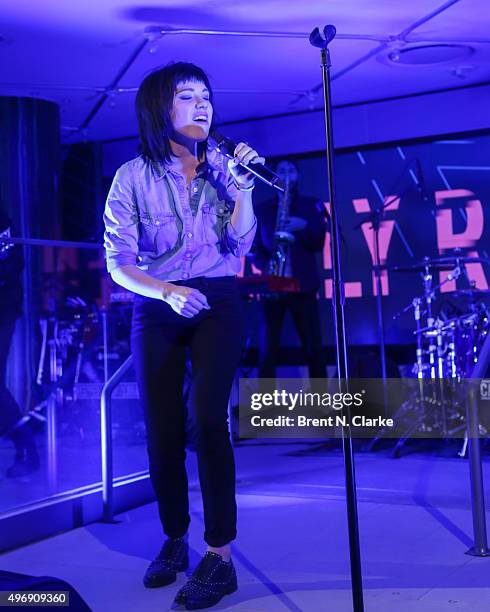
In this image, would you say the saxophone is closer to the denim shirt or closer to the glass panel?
the glass panel

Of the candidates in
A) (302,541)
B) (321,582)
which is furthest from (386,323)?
(321,582)

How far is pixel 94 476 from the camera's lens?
3.69 metres

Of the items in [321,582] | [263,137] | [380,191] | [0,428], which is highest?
[263,137]

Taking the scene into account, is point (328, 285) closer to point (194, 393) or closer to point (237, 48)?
point (237, 48)

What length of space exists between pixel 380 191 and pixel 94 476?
14.4ft

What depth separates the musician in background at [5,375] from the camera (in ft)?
11.0

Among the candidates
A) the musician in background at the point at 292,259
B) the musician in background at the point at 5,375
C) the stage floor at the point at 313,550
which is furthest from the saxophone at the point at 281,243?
the musician in background at the point at 5,375

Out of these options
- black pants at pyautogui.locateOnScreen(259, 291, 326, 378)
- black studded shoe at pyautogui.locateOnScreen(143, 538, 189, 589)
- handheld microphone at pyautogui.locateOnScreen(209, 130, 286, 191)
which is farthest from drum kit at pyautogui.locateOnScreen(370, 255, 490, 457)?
handheld microphone at pyautogui.locateOnScreen(209, 130, 286, 191)

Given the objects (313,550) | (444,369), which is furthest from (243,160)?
(444,369)

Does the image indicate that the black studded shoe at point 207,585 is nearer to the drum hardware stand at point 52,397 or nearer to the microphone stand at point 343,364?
the microphone stand at point 343,364

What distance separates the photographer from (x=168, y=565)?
102 inches

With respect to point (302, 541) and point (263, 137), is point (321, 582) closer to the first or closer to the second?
point (302, 541)

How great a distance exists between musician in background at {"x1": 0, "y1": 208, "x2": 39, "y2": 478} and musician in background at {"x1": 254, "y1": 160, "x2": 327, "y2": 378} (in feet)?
10.2

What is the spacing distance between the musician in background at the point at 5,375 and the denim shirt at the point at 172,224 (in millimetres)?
930
